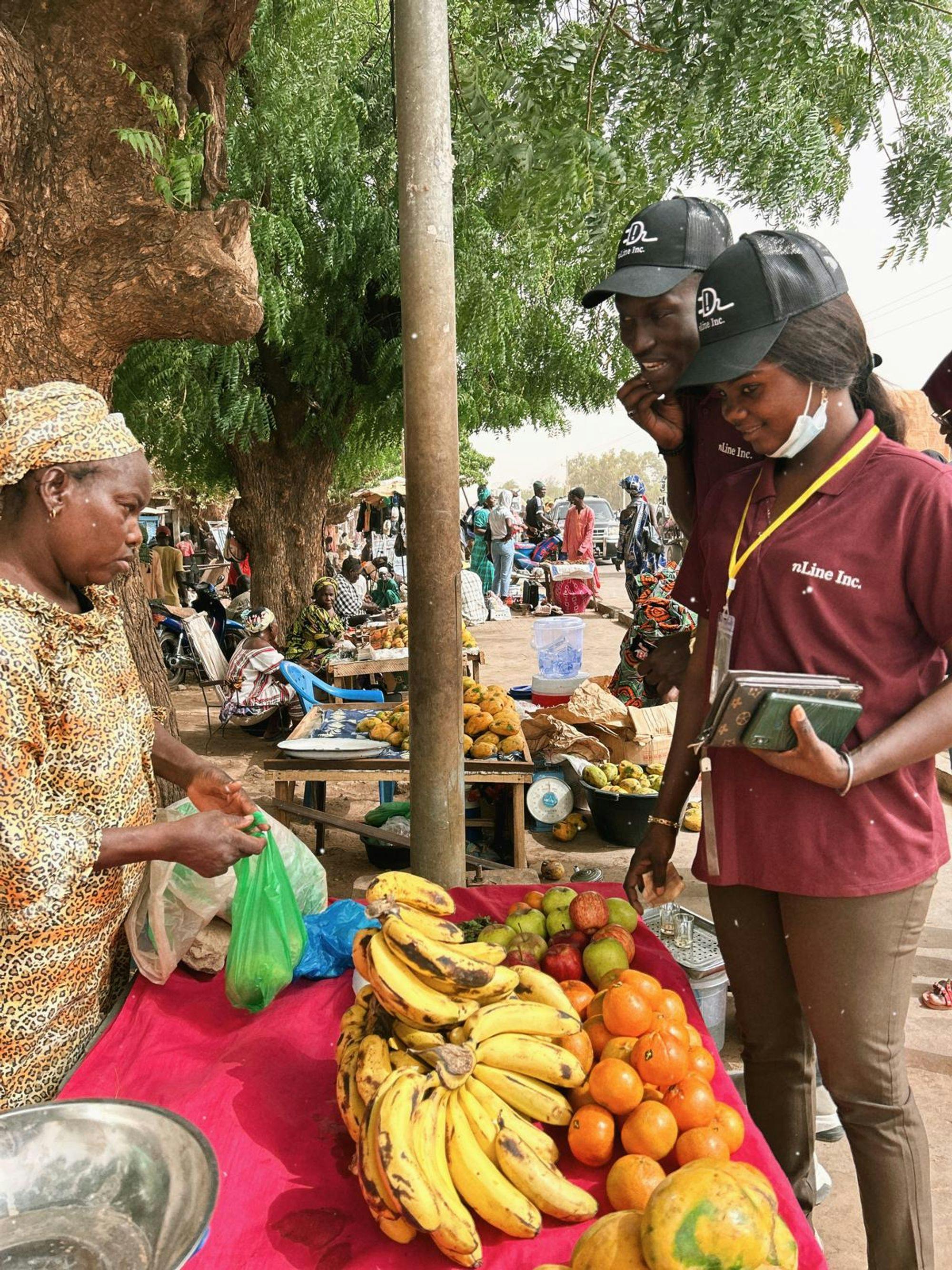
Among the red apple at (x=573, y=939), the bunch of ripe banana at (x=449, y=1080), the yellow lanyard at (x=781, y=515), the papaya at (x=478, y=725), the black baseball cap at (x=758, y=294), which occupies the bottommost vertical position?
the papaya at (x=478, y=725)

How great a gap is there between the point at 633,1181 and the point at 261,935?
1.17m

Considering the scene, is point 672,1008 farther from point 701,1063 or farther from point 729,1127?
point 729,1127

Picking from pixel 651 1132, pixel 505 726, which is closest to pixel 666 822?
pixel 651 1132

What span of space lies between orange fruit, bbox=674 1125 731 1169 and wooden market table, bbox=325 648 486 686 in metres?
6.41

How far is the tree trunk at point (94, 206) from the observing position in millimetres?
3260

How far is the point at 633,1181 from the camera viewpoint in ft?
4.97

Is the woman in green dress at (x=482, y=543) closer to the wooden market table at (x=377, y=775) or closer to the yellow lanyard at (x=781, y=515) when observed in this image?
the wooden market table at (x=377, y=775)

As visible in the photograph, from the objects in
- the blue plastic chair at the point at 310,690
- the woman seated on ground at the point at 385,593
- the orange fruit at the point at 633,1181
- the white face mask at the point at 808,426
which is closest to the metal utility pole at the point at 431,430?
the white face mask at the point at 808,426

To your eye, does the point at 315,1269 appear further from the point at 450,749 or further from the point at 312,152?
the point at 312,152

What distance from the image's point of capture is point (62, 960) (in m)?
2.04

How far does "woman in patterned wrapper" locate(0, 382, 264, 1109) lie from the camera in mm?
1865

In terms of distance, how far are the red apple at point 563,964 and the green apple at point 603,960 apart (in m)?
0.02

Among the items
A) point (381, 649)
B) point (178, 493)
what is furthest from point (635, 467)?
point (381, 649)

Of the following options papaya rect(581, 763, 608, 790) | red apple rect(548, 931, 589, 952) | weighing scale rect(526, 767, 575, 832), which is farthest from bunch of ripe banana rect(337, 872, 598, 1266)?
weighing scale rect(526, 767, 575, 832)
